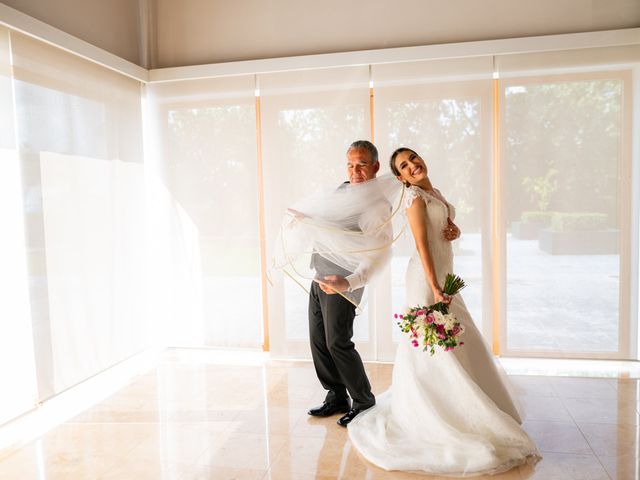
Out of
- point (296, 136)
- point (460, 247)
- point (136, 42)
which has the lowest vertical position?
point (460, 247)

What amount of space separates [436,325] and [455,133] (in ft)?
6.96

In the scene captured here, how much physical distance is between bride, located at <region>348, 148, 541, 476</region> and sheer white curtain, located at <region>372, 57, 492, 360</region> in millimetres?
1356

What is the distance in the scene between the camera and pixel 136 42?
490cm

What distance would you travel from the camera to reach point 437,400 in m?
2.83

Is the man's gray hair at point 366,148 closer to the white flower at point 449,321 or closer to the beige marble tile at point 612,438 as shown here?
the white flower at point 449,321

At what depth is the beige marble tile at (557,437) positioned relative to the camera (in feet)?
9.32

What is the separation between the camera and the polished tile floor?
2.73 meters

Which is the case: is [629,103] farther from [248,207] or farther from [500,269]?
[248,207]

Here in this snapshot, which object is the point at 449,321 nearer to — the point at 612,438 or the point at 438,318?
the point at 438,318

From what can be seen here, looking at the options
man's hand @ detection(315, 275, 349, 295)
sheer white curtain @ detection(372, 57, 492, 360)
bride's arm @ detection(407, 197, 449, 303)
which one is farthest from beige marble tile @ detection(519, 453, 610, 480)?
sheer white curtain @ detection(372, 57, 492, 360)

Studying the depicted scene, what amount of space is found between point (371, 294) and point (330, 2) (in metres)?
2.39

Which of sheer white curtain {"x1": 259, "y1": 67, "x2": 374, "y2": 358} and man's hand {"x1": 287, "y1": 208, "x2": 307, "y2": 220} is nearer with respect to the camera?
man's hand {"x1": 287, "y1": 208, "x2": 307, "y2": 220}

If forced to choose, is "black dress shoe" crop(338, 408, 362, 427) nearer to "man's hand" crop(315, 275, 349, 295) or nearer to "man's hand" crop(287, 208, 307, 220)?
"man's hand" crop(315, 275, 349, 295)

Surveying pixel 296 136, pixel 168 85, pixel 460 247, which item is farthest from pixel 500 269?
pixel 168 85
